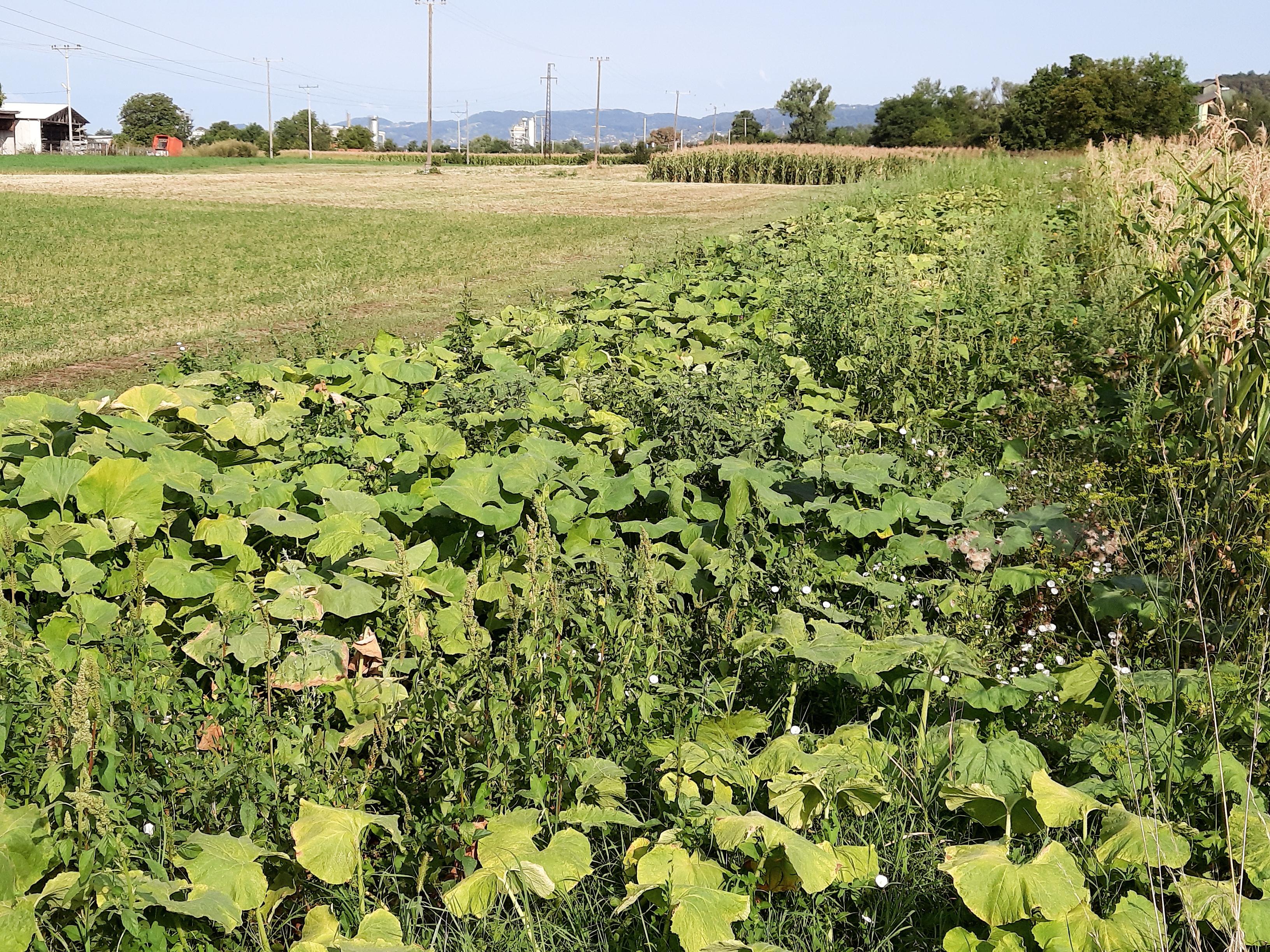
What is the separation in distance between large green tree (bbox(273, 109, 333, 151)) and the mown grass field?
84.0m

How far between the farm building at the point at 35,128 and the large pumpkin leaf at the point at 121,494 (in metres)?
93.7

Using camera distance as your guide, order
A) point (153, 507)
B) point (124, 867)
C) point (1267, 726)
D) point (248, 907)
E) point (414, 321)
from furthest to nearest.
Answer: point (414, 321) < point (153, 507) < point (1267, 726) < point (248, 907) < point (124, 867)

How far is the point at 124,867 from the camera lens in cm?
184

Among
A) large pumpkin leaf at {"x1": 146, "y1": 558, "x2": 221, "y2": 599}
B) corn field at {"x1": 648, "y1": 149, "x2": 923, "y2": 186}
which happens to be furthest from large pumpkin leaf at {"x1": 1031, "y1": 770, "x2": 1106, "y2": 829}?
corn field at {"x1": 648, "y1": 149, "x2": 923, "y2": 186}

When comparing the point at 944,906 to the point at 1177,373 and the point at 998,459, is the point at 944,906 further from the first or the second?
the point at 1177,373

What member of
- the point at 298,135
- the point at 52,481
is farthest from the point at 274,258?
the point at 298,135

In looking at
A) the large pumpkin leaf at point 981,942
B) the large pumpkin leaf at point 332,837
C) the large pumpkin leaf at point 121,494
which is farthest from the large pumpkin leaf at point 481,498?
the large pumpkin leaf at point 981,942

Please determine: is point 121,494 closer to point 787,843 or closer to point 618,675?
point 618,675

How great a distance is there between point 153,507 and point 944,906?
2580 mm

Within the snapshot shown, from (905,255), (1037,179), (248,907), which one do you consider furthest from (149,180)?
(248,907)

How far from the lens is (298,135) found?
113 meters

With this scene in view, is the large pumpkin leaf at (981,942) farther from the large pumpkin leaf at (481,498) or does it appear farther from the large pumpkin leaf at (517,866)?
the large pumpkin leaf at (481,498)

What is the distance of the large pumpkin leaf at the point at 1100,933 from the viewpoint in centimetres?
175

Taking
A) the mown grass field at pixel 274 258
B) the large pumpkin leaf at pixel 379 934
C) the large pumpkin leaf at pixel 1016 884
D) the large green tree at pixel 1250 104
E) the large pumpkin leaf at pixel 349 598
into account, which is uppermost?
the large green tree at pixel 1250 104
